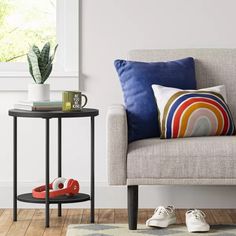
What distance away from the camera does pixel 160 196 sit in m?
4.30

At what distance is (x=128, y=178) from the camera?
353 cm

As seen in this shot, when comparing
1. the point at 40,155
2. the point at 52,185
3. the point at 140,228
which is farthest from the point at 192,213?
the point at 40,155

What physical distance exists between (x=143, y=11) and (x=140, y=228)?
4.23 ft

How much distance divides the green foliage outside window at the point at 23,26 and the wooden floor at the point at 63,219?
949mm

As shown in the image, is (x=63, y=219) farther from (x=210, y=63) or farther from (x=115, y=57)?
(x=210, y=63)

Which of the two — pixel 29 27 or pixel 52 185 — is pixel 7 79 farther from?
pixel 52 185

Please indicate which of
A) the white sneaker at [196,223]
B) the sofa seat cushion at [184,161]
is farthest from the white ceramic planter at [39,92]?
the white sneaker at [196,223]

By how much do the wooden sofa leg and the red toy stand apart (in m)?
0.42

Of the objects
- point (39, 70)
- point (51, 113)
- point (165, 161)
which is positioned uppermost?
point (39, 70)

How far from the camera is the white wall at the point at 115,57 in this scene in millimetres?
4266

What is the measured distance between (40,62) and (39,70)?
42 mm

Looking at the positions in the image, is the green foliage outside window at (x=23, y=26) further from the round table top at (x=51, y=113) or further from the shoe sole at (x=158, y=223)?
the shoe sole at (x=158, y=223)

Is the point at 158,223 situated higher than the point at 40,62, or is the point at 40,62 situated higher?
the point at 40,62

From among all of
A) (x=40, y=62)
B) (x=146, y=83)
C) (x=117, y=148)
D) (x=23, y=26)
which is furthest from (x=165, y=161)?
(x=23, y=26)
